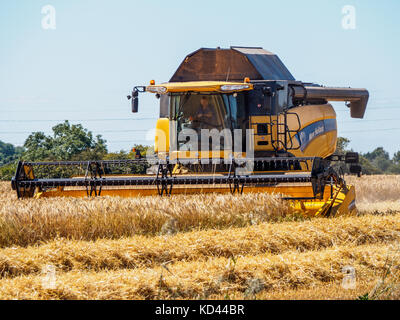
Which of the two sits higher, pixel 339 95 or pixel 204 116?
pixel 339 95

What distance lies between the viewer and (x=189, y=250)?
781 centimetres

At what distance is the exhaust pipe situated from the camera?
13.3 m

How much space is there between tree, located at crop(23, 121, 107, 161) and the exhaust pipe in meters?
21.8

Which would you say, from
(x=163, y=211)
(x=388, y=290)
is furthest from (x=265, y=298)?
(x=163, y=211)

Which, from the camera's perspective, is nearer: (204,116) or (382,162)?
(204,116)

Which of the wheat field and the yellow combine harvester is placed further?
the yellow combine harvester

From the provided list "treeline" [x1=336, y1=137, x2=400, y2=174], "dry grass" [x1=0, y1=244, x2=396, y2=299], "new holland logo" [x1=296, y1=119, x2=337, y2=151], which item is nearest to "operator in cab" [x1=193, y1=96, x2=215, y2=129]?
"new holland logo" [x1=296, y1=119, x2=337, y2=151]

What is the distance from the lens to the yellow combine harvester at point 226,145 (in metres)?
10.7

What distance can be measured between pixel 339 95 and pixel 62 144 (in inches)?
1001

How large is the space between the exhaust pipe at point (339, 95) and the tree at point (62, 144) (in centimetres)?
2175

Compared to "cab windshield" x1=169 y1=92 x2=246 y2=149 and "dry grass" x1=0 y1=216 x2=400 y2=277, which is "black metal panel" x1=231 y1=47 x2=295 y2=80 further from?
"dry grass" x1=0 y1=216 x2=400 y2=277

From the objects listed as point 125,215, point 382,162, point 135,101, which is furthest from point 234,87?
point 382,162

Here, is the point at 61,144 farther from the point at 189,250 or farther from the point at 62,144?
the point at 189,250
